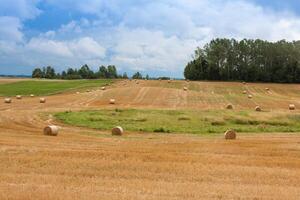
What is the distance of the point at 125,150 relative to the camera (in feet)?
57.9

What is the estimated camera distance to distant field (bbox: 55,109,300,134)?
102 ft

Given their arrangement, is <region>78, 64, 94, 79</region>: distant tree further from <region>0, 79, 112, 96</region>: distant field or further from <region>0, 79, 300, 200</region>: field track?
<region>0, 79, 300, 200</region>: field track

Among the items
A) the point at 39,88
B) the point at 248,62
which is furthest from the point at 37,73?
the point at 39,88

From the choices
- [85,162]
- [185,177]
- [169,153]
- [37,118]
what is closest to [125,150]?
[169,153]

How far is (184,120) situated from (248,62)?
7747 cm

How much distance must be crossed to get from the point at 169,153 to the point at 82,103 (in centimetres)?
2942

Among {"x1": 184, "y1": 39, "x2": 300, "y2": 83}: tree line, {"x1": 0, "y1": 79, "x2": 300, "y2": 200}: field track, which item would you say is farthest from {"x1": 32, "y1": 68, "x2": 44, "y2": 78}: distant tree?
{"x1": 0, "y1": 79, "x2": 300, "y2": 200}: field track

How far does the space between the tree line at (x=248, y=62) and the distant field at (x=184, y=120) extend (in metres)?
65.0

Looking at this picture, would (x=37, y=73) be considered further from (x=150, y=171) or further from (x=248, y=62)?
(x=150, y=171)

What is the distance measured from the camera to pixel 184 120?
113 feet

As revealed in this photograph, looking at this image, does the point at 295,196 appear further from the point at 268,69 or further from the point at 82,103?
the point at 268,69

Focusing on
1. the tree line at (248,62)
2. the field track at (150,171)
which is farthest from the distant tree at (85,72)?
the field track at (150,171)

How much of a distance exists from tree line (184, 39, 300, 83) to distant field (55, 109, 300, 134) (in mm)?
64970

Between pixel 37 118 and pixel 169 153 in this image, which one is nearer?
pixel 169 153
